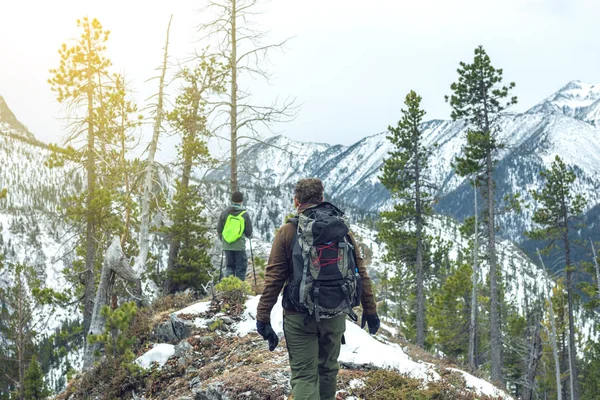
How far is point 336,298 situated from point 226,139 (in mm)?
10932

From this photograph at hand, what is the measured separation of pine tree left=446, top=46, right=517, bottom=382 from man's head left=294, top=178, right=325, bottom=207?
18677 mm

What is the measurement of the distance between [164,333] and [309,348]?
232 inches

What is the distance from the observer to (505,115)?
2111cm

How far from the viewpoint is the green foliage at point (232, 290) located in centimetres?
925

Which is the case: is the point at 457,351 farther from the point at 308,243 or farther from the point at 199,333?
the point at 308,243

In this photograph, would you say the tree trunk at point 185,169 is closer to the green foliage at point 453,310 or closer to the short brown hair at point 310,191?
the short brown hair at point 310,191

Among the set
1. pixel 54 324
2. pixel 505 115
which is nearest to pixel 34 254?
pixel 54 324

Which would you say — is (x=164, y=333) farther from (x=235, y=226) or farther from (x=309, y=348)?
(x=309, y=348)

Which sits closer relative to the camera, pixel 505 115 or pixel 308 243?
pixel 308 243

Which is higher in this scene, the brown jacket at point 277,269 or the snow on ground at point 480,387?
the brown jacket at point 277,269

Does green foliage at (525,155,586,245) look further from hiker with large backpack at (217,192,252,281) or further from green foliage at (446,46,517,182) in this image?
hiker with large backpack at (217,192,252,281)

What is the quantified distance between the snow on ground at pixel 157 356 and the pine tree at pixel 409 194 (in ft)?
55.2

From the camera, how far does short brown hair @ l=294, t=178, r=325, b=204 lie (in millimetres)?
4129

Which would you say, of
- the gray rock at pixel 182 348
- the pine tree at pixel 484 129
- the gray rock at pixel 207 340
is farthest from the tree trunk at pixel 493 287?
the gray rock at pixel 182 348
